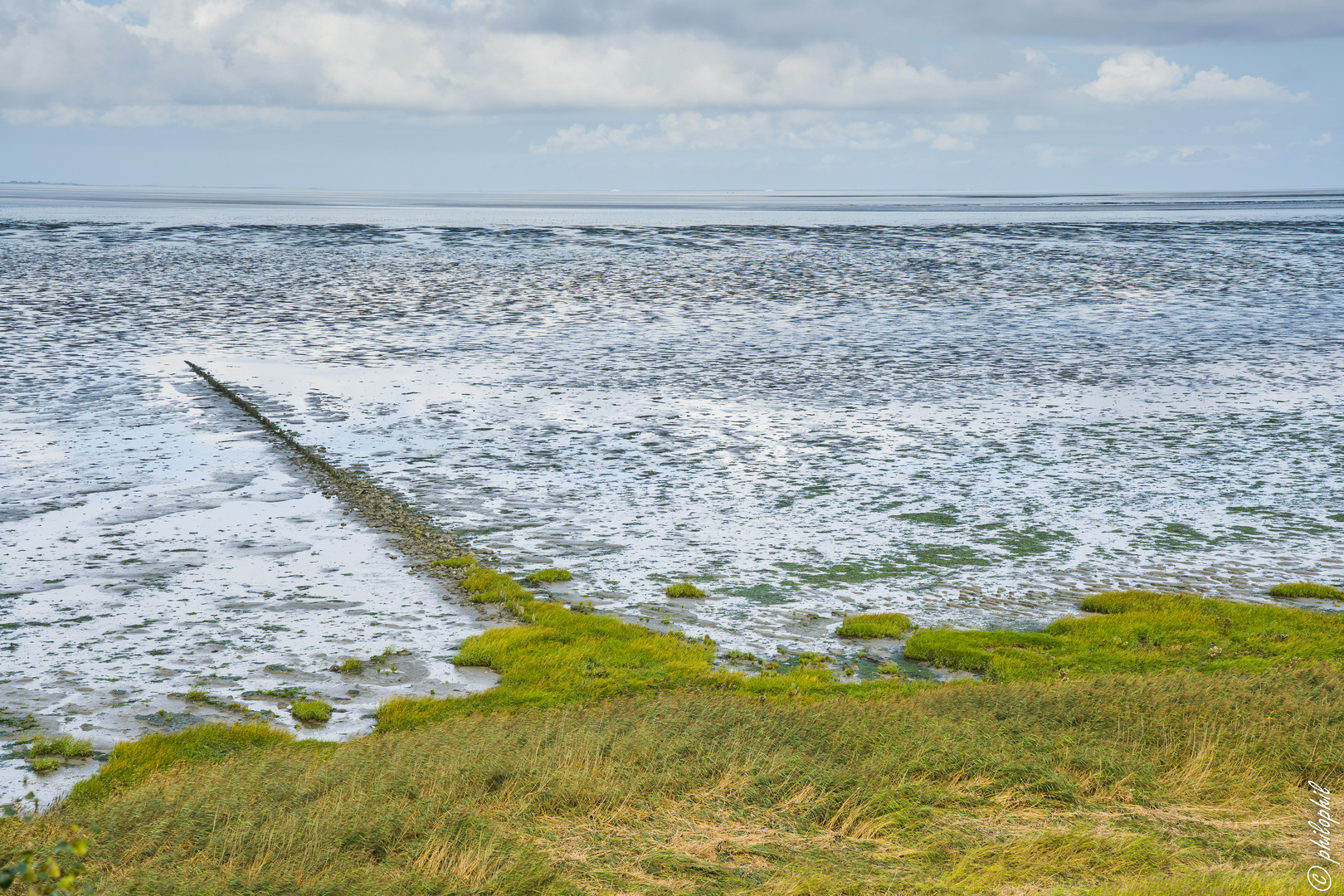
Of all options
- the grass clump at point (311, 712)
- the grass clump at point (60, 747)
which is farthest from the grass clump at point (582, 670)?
the grass clump at point (60, 747)

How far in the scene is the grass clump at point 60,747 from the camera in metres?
12.1

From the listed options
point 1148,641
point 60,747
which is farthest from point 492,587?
point 1148,641

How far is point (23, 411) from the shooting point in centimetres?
3092

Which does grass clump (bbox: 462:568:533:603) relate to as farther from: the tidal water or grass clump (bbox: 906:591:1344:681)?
grass clump (bbox: 906:591:1344:681)

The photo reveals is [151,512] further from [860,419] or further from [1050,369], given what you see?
[1050,369]

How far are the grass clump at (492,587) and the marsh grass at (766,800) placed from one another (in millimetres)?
4311

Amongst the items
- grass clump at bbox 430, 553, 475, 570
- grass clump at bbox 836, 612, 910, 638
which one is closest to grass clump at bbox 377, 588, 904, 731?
Answer: grass clump at bbox 836, 612, 910, 638

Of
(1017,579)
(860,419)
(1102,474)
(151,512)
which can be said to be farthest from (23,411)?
(1102,474)

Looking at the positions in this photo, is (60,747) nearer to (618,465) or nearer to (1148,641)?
(1148,641)

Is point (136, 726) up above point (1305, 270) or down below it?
below

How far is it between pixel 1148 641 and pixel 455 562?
12.2m

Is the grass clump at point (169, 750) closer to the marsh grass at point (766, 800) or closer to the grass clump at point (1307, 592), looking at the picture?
the marsh grass at point (766, 800)

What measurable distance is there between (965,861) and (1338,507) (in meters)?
19.0

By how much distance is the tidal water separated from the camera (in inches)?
655
